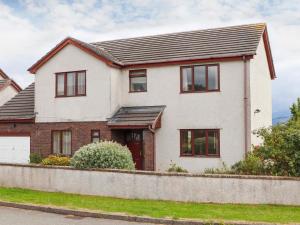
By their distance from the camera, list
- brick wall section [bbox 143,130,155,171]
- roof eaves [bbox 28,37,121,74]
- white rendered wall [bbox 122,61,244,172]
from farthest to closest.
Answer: roof eaves [bbox 28,37,121,74] → brick wall section [bbox 143,130,155,171] → white rendered wall [bbox 122,61,244,172]

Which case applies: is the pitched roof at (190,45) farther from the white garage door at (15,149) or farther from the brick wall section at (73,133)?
the white garage door at (15,149)

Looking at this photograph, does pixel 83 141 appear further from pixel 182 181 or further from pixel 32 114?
pixel 182 181

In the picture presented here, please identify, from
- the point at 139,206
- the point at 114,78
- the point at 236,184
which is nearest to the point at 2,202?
the point at 139,206

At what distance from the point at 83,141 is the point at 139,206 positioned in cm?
1067

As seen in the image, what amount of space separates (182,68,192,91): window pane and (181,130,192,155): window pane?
227 centimetres

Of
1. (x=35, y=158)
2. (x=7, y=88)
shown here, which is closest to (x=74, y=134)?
(x=35, y=158)

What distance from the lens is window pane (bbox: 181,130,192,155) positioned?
2167 cm

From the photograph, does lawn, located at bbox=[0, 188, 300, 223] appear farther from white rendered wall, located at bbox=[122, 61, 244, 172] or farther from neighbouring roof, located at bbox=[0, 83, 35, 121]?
neighbouring roof, located at bbox=[0, 83, 35, 121]

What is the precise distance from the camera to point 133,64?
2303 cm

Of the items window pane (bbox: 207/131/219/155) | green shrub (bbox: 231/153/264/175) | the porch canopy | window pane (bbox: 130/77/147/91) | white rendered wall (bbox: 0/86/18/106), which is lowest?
green shrub (bbox: 231/153/264/175)

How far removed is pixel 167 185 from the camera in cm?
1432

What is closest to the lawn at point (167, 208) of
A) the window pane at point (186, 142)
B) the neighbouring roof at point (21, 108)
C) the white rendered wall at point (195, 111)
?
the white rendered wall at point (195, 111)

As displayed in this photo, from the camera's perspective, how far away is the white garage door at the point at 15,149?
24984 mm

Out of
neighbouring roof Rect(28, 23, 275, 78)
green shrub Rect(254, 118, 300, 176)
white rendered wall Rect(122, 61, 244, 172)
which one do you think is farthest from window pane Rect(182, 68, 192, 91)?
green shrub Rect(254, 118, 300, 176)
